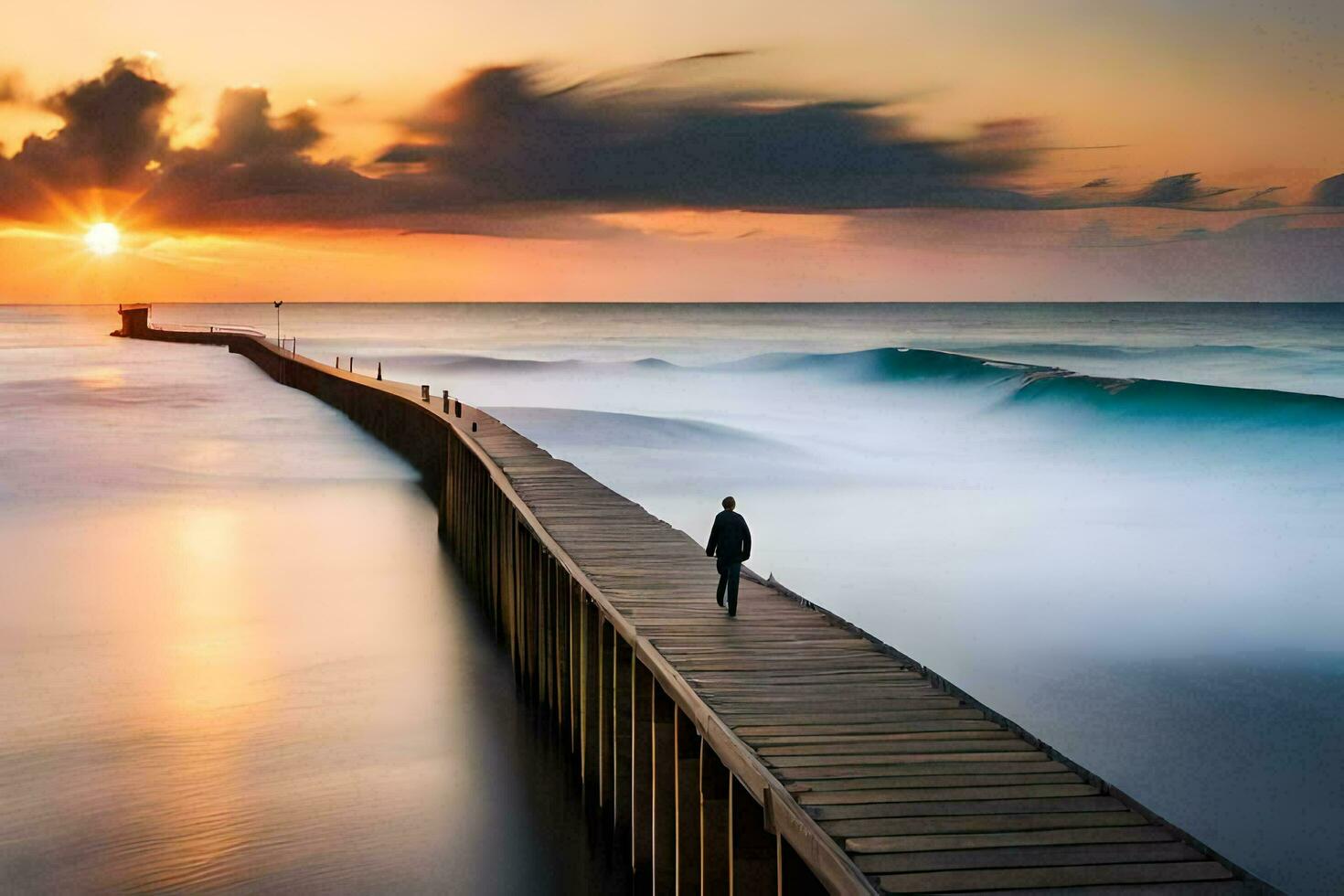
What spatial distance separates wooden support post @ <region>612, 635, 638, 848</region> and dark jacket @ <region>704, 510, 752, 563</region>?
0.95 metres

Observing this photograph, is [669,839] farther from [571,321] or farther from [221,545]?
[571,321]

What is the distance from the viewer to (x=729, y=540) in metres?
9.54

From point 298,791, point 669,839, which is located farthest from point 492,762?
point 669,839

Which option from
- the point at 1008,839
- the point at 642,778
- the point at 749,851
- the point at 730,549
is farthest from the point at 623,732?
the point at 1008,839

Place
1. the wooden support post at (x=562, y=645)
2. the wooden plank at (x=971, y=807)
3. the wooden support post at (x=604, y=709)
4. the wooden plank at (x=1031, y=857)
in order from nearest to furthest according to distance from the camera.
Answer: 1. the wooden plank at (x=1031, y=857)
2. the wooden plank at (x=971, y=807)
3. the wooden support post at (x=604, y=709)
4. the wooden support post at (x=562, y=645)

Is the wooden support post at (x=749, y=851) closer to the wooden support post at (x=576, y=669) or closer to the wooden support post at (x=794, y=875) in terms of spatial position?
the wooden support post at (x=794, y=875)

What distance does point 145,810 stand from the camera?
10.6 m

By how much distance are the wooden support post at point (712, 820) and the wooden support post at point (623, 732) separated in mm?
2100

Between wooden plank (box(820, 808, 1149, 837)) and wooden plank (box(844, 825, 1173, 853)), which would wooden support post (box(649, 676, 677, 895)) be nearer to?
wooden plank (box(820, 808, 1149, 837))

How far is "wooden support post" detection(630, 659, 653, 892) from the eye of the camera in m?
8.55

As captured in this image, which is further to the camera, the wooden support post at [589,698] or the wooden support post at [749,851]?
the wooden support post at [589,698]

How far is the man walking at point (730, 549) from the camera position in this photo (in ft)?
31.3

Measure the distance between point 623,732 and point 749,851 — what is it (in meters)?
3.05

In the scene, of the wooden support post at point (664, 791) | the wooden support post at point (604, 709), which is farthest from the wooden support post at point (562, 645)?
the wooden support post at point (664, 791)
